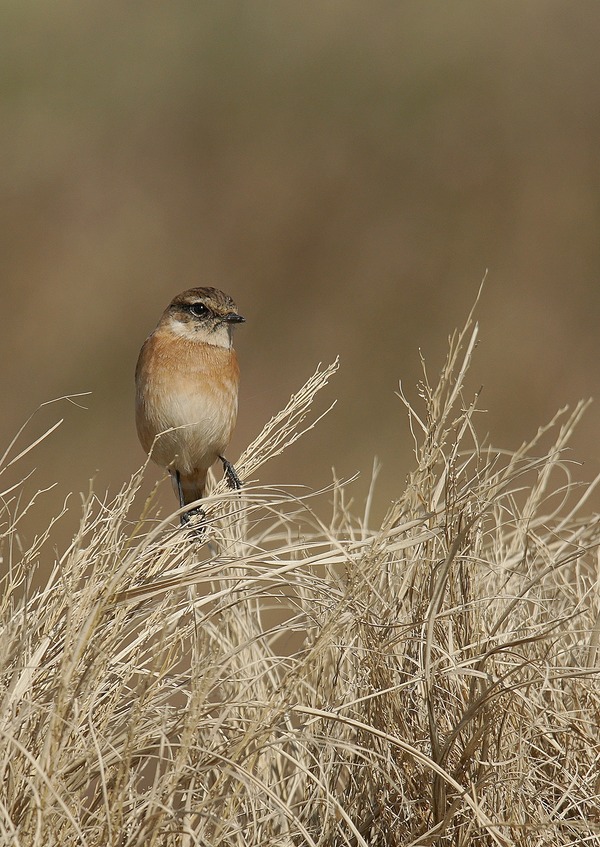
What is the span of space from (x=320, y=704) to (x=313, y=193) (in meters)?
9.39

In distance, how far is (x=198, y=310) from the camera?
3777 millimetres

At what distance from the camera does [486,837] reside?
190 cm

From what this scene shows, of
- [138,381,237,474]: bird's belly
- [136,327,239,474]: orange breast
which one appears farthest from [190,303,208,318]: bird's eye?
[138,381,237,474]: bird's belly

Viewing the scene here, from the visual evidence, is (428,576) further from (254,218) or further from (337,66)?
(337,66)

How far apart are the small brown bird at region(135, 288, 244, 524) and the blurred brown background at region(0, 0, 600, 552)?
4.81m

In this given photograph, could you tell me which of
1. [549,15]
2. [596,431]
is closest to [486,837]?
[596,431]

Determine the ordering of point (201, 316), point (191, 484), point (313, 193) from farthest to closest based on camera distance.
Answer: point (313, 193) → point (191, 484) → point (201, 316)

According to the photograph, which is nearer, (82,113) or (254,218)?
(254,218)

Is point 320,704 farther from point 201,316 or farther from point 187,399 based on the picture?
point 201,316

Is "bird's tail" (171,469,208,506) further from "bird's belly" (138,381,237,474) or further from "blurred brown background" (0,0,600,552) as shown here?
"blurred brown background" (0,0,600,552)

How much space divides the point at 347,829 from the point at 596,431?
683 cm

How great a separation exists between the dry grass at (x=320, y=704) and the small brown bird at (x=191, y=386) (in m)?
1.27

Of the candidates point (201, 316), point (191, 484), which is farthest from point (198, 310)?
point (191, 484)

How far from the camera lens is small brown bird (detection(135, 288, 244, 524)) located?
3.60 m
